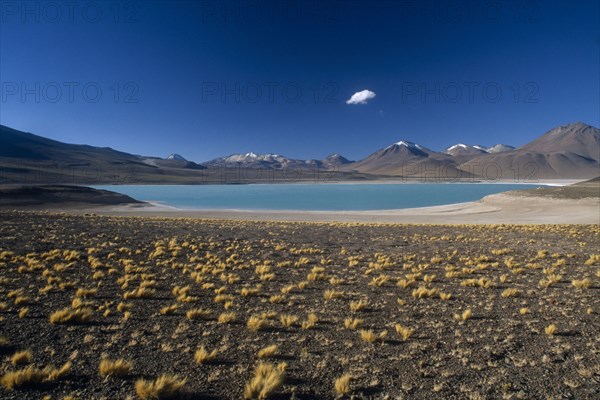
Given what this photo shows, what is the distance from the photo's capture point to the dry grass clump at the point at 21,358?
5277mm

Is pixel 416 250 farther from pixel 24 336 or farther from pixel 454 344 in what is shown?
pixel 24 336

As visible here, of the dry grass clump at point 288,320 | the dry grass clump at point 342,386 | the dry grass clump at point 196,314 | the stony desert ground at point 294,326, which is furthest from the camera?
the dry grass clump at point 196,314

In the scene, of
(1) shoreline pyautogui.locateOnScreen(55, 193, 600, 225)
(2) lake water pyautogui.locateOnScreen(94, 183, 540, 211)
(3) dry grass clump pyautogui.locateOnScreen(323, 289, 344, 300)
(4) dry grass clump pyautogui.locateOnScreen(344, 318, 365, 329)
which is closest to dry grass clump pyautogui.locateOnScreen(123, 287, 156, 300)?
(3) dry grass clump pyautogui.locateOnScreen(323, 289, 344, 300)

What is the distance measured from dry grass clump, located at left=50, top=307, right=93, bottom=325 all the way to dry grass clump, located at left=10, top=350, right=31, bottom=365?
1570 mm

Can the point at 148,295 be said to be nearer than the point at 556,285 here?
Yes

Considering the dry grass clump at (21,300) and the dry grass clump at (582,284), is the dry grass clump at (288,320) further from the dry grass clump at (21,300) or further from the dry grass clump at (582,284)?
the dry grass clump at (582,284)

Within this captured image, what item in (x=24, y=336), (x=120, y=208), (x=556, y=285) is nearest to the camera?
(x=24, y=336)

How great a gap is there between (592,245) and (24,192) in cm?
7387

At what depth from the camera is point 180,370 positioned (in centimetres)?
532

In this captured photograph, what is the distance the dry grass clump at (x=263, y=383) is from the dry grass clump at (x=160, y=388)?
0.97 meters

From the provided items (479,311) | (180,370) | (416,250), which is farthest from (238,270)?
(416,250)

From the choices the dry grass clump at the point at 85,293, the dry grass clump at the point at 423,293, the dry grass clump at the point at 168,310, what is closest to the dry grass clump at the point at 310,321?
the dry grass clump at the point at 168,310

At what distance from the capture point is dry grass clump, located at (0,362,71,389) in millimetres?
4699

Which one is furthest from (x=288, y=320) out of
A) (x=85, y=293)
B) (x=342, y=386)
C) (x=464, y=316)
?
(x=85, y=293)
